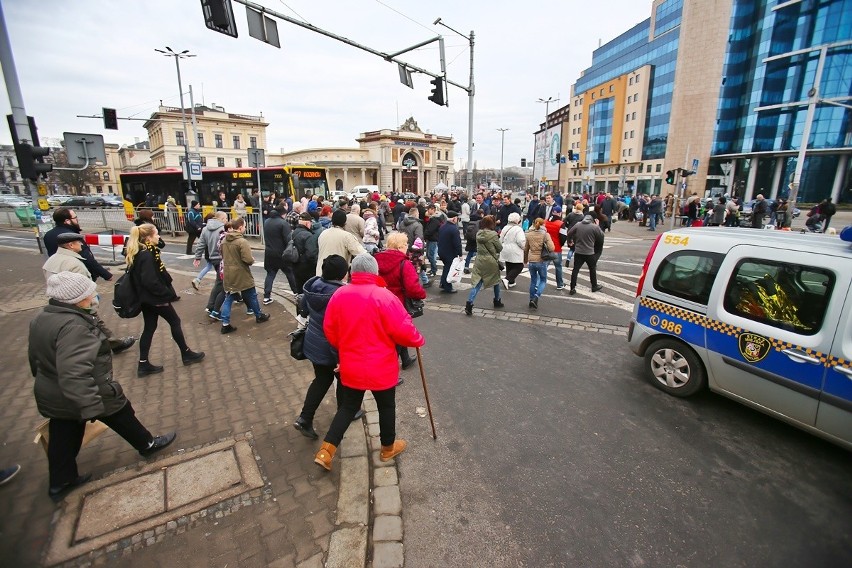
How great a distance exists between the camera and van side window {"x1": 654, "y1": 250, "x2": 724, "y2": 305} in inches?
163

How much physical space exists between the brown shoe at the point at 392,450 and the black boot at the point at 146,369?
3301 millimetres

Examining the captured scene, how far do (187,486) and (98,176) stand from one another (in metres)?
91.3

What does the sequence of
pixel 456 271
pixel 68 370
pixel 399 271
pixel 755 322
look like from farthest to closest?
pixel 456 271, pixel 399 271, pixel 755 322, pixel 68 370

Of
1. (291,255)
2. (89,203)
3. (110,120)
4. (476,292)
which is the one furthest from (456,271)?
(89,203)

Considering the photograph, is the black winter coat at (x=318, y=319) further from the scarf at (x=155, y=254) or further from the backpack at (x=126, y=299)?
the backpack at (x=126, y=299)

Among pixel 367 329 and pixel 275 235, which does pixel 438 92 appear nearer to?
pixel 275 235

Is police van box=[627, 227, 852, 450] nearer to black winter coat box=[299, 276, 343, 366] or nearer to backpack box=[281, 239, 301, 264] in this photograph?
black winter coat box=[299, 276, 343, 366]

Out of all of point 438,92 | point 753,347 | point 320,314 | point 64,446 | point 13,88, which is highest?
point 438,92

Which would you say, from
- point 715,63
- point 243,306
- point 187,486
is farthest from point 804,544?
point 715,63

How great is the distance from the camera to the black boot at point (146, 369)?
4.94m

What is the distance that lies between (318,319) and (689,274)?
12.5ft

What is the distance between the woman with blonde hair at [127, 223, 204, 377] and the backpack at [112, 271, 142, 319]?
0.04 meters

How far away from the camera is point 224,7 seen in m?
7.25

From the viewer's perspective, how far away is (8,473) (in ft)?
10.4
